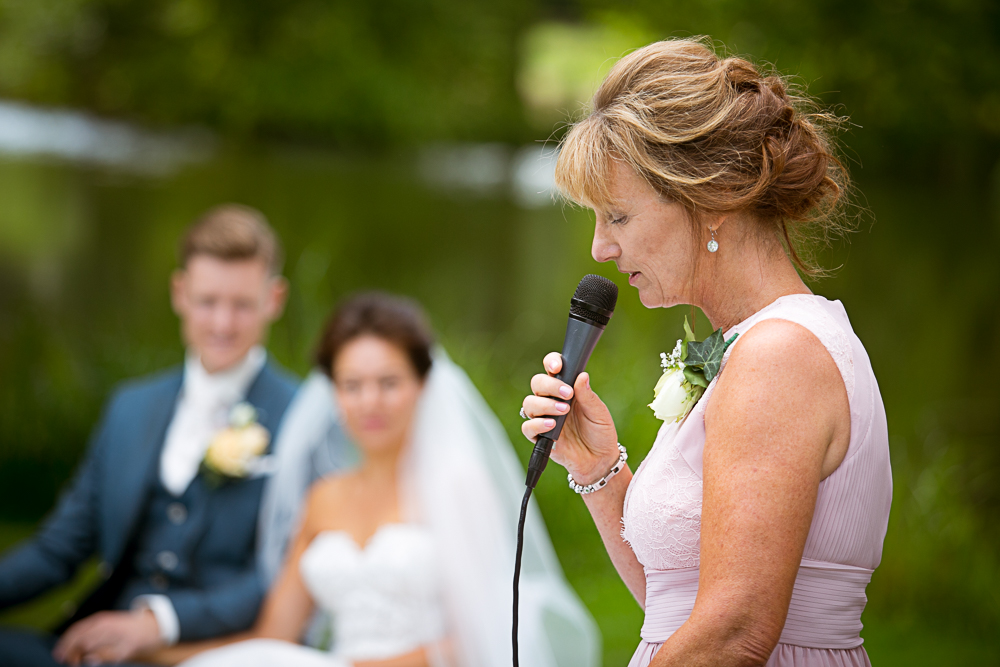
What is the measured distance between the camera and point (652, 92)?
1.32 m

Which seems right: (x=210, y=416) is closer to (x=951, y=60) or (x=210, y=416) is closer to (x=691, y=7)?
(x=691, y=7)

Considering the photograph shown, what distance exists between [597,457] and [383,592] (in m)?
1.54

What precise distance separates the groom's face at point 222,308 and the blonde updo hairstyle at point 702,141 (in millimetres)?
2103

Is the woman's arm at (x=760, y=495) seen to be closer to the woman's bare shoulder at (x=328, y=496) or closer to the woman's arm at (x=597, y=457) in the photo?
the woman's arm at (x=597, y=457)

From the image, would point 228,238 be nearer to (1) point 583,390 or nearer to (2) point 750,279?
(1) point 583,390

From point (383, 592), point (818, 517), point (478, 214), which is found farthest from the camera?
point (478, 214)

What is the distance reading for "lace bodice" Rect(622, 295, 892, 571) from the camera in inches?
49.1

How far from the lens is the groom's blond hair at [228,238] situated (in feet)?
10.5

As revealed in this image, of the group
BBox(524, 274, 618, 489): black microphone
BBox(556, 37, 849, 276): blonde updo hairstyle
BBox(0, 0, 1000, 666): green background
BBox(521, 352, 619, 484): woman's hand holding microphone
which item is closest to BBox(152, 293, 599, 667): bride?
BBox(0, 0, 1000, 666): green background

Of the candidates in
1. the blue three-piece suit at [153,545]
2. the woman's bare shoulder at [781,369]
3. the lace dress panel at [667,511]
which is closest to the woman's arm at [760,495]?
the woman's bare shoulder at [781,369]

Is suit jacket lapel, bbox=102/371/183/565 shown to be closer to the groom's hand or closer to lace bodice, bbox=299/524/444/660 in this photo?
the groom's hand

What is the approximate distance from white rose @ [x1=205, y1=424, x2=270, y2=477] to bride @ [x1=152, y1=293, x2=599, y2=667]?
0.82 ft

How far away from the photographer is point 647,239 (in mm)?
1344

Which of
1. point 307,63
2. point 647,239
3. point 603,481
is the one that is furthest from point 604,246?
point 307,63
